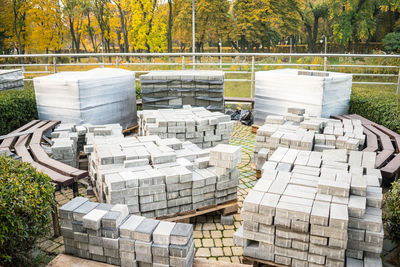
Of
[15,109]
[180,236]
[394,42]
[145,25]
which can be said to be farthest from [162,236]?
[394,42]

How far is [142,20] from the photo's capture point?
134 ft

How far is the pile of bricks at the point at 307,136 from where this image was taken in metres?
7.60

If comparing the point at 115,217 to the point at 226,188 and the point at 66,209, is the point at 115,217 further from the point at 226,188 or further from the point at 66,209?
the point at 226,188

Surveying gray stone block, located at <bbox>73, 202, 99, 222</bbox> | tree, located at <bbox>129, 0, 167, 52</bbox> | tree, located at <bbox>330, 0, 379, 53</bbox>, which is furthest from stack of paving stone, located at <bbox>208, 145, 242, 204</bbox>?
tree, located at <bbox>330, 0, 379, 53</bbox>

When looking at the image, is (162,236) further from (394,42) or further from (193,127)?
(394,42)

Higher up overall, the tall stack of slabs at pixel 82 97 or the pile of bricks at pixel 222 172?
the tall stack of slabs at pixel 82 97

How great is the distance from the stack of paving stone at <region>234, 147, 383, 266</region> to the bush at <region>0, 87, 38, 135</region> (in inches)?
334

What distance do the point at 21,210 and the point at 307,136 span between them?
5.89 metres

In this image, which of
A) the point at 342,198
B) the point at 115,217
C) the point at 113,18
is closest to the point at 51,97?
the point at 115,217

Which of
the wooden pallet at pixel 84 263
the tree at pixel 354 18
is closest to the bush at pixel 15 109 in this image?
the wooden pallet at pixel 84 263

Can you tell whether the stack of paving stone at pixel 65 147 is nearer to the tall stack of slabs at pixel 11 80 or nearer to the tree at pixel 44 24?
the tall stack of slabs at pixel 11 80

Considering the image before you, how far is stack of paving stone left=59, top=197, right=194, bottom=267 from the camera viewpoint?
4.34 m

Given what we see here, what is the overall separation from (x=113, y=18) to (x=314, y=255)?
51024mm

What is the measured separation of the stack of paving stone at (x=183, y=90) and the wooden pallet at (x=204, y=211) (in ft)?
19.0
